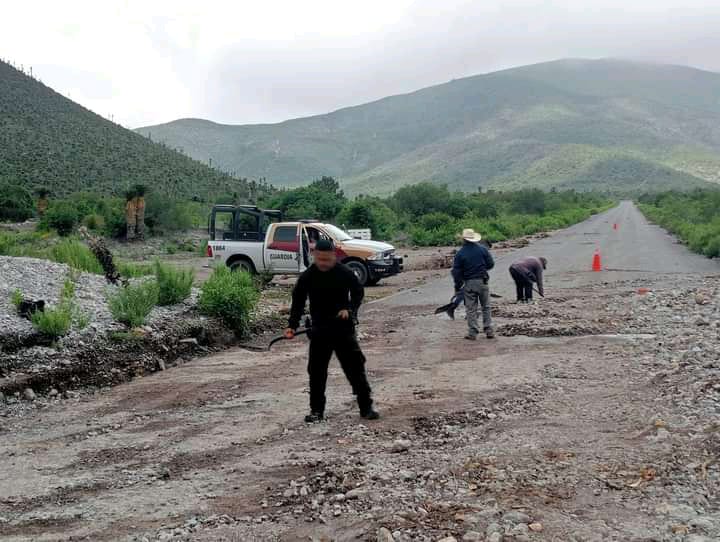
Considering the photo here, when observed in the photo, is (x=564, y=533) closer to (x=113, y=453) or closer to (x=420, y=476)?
(x=420, y=476)

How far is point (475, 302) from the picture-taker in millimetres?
12242

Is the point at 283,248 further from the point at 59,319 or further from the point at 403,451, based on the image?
the point at 403,451

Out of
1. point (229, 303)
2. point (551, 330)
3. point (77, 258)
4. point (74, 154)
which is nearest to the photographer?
point (551, 330)

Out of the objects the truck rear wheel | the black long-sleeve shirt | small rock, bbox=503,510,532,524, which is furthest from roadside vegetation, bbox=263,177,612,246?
small rock, bbox=503,510,532,524

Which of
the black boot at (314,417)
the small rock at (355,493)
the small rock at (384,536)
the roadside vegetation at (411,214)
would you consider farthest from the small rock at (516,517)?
the roadside vegetation at (411,214)

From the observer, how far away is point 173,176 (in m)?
63.3

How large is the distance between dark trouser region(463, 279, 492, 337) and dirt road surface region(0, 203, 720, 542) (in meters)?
0.59

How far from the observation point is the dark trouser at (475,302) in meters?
12.2

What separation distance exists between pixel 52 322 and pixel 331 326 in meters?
5.04

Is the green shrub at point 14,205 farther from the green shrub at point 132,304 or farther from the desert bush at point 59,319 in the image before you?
the desert bush at point 59,319

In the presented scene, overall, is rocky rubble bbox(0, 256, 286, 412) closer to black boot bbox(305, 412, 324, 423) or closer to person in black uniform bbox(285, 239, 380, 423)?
black boot bbox(305, 412, 324, 423)

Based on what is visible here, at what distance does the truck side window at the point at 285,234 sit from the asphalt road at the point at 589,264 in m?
3.26

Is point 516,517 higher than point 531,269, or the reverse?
point 531,269

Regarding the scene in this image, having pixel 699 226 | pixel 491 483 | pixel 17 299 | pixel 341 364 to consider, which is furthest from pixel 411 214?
pixel 491 483
